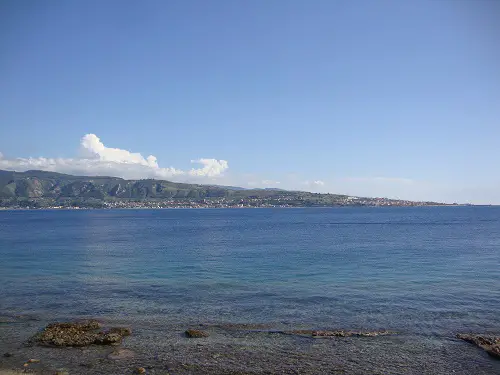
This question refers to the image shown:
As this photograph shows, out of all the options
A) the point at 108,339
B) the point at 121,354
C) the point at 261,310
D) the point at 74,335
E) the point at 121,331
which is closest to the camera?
the point at 121,354

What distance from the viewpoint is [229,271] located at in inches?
1907

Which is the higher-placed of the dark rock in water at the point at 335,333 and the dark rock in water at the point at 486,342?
the dark rock in water at the point at 486,342

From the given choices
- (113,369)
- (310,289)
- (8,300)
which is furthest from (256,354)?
(8,300)

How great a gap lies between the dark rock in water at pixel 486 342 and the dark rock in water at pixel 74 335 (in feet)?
67.2

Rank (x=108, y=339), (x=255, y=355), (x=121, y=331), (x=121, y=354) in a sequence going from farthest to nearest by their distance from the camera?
1. (x=121, y=331)
2. (x=108, y=339)
3. (x=121, y=354)
4. (x=255, y=355)

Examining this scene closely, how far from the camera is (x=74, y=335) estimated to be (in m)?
24.1

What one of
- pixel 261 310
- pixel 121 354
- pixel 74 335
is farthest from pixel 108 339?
pixel 261 310

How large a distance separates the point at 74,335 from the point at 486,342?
24.0 m

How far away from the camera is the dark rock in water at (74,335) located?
23.1m

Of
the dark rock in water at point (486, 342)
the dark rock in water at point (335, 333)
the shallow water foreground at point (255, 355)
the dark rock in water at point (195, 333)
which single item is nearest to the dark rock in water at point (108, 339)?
the shallow water foreground at point (255, 355)

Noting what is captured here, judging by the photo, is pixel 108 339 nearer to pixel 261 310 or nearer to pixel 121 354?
pixel 121 354

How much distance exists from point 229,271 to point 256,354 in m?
26.9

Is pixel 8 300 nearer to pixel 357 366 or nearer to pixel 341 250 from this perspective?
pixel 357 366

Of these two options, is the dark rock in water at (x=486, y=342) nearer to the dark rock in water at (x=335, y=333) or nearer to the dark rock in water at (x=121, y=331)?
the dark rock in water at (x=335, y=333)
